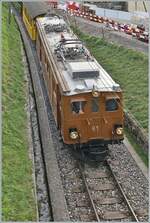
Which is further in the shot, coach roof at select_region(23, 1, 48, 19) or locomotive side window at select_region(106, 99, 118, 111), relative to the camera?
coach roof at select_region(23, 1, 48, 19)

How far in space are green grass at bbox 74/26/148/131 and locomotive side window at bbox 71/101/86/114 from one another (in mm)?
3635

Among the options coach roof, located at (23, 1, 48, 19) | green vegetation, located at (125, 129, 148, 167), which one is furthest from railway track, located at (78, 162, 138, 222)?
coach roof, located at (23, 1, 48, 19)

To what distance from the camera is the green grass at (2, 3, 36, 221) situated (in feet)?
36.3

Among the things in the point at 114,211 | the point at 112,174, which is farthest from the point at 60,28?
the point at 114,211

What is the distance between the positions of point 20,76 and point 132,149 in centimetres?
868

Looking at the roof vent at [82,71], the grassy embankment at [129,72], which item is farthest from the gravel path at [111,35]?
the roof vent at [82,71]

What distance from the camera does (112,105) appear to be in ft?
45.4

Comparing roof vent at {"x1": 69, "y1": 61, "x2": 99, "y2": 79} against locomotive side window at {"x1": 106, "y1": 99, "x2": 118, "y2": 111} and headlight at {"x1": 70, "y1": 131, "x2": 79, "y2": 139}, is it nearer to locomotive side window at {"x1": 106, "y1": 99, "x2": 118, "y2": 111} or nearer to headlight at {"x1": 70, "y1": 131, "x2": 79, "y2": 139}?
locomotive side window at {"x1": 106, "y1": 99, "x2": 118, "y2": 111}

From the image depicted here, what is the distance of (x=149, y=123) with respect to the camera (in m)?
15.4

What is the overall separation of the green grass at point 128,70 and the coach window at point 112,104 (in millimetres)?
2932

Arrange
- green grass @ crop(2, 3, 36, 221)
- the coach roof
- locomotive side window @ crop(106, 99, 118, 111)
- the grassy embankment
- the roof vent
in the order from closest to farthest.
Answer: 1. green grass @ crop(2, 3, 36, 221)
2. locomotive side window @ crop(106, 99, 118, 111)
3. the roof vent
4. the grassy embankment
5. the coach roof

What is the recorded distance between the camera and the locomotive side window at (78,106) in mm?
13555

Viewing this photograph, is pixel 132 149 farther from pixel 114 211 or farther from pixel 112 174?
pixel 114 211

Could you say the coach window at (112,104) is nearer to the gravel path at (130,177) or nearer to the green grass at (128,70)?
the gravel path at (130,177)
